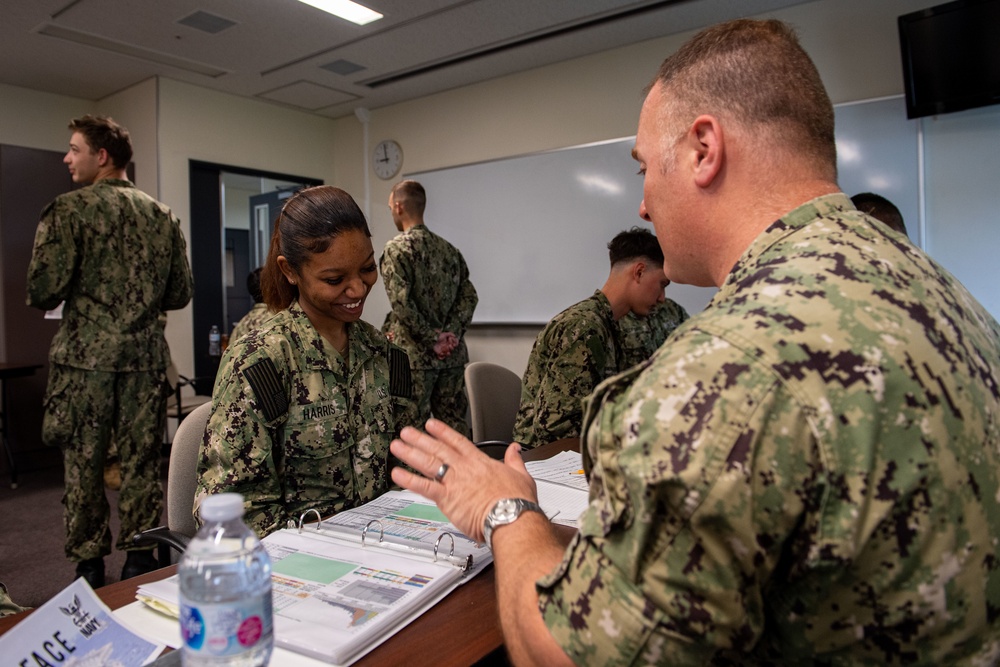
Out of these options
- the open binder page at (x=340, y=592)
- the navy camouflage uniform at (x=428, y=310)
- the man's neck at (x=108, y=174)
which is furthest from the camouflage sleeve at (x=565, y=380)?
the man's neck at (x=108, y=174)

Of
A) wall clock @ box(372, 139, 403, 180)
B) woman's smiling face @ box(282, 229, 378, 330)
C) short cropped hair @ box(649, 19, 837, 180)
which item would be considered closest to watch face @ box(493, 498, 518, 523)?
short cropped hair @ box(649, 19, 837, 180)

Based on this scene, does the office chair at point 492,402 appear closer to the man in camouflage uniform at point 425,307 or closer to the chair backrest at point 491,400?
the chair backrest at point 491,400

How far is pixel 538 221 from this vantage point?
472 centimetres

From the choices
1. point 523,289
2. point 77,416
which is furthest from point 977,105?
point 77,416

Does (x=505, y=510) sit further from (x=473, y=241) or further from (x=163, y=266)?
(x=473, y=241)

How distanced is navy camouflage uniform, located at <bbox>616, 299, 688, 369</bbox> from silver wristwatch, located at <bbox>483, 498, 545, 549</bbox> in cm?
191

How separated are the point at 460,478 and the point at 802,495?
45cm

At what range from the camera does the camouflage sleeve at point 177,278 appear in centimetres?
311

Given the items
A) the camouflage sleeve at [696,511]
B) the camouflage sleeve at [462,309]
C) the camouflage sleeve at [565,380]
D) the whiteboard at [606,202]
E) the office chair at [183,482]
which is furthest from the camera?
the camouflage sleeve at [462,309]

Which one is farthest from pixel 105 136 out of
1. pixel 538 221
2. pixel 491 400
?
pixel 538 221

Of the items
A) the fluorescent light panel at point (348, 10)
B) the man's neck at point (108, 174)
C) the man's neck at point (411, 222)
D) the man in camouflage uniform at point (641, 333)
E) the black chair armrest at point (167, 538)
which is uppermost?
the fluorescent light panel at point (348, 10)

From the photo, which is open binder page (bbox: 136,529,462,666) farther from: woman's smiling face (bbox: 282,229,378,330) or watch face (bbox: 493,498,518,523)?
woman's smiling face (bbox: 282,229,378,330)

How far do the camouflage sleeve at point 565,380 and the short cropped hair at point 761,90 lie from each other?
141 cm

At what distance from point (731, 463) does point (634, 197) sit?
390 centimetres
